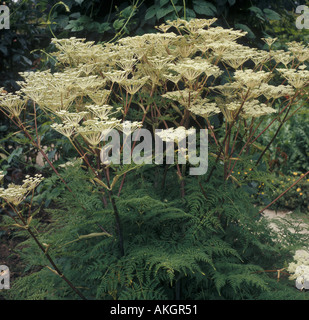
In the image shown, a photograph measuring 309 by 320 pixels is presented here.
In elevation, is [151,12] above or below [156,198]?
above

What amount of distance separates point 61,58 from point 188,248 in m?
1.24

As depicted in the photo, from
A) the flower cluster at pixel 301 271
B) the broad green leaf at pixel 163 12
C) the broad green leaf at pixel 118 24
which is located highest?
the broad green leaf at pixel 163 12

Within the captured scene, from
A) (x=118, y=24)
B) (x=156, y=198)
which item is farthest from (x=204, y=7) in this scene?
(x=156, y=198)

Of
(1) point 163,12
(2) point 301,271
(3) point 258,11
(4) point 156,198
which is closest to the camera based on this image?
(2) point 301,271

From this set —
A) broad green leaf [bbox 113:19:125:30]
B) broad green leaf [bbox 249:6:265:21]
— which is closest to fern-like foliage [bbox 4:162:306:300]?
broad green leaf [bbox 113:19:125:30]

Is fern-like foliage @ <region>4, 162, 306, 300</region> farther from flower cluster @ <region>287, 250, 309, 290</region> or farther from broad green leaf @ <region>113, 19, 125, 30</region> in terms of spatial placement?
broad green leaf @ <region>113, 19, 125, 30</region>

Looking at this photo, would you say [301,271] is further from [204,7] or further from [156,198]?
[204,7]

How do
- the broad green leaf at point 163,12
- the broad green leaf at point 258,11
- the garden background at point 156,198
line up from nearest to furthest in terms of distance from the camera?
the garden background at point 156,198
the broad green leaf at point 163,12
the broad green leaf at point 258,11

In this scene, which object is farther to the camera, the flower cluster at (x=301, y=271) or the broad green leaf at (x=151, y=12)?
the broad green leaf at (x=151, y=12)

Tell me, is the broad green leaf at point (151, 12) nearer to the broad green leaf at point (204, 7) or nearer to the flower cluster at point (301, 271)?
the broad green leaf at point (204, 7)

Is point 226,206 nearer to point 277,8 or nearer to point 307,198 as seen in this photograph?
point 277,8

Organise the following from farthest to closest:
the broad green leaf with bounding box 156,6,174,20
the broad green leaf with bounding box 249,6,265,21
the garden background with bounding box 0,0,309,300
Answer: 1. the broad green leaf with bounding box 249,6,265,21
2. the broad green leaf with bounding box 156,6,174,20
3. the garden background with bounding box 0,0,309,300

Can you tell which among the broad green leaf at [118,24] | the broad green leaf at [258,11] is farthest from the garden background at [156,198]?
the broad green leaf at [258,11]

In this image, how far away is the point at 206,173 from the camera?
2.11 metres
